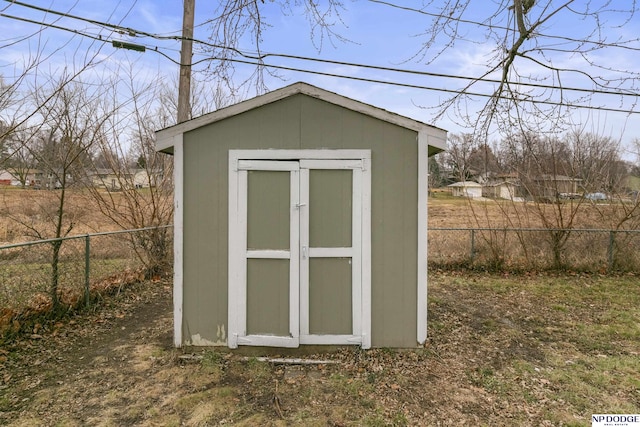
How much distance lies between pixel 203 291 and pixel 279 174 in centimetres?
142

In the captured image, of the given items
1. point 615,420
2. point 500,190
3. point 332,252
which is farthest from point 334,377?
point 500,190

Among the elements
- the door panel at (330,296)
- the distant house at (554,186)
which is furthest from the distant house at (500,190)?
the door panel at (330,296)

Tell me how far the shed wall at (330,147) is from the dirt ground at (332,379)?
51cm

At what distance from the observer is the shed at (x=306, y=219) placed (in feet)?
11.7

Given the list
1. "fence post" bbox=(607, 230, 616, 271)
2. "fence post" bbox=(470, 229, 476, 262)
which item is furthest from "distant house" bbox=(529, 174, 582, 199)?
"fence post" bbox=(470, 229, 476, 262)

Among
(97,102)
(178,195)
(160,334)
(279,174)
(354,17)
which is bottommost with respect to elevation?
(160,334)

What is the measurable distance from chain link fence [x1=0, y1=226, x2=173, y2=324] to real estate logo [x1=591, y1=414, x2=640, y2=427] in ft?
17.1

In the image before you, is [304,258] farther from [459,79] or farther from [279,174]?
[459,79]

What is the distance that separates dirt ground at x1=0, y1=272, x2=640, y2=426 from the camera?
260cm

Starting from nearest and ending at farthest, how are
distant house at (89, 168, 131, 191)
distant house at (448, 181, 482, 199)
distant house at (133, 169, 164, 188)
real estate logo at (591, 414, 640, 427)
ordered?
1. real estate logo at (591, 414, 640, 427)
2. distant house at (89, 168, 131, 191)
3. distant house at (133, 169, 164, 188)
4. distant house at (448, 181, 482, 199)

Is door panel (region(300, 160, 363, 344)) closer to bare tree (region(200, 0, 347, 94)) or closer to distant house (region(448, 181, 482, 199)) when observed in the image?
bare tree (region(200, 0, 347, 94))

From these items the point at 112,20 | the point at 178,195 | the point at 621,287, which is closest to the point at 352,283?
the point at 178,195

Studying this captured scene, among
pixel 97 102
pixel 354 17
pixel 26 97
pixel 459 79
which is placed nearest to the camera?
pixel 26 97

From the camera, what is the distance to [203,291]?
362 centimetres
